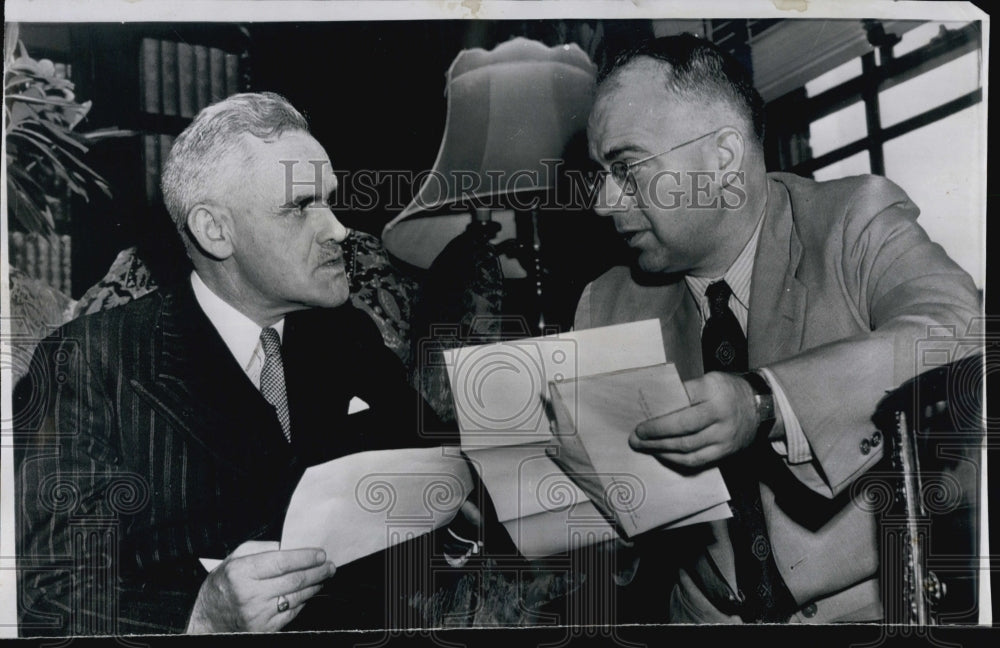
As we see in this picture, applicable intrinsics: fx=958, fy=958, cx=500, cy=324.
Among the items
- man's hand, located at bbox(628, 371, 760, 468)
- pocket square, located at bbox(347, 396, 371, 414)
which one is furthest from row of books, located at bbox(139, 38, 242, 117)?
man's hand, located at bbox(628, 371, 760, 468)

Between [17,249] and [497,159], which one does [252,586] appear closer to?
[17,249]

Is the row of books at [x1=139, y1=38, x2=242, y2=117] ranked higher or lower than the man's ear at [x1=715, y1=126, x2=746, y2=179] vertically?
higher

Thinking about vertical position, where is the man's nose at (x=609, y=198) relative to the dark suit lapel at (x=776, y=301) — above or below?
above

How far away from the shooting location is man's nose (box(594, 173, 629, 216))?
1955mm

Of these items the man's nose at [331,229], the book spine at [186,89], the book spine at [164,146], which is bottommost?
the man's nose at [331,229]

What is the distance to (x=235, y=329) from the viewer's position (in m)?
1.95

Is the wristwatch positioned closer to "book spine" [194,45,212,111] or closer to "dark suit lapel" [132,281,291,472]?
"dark suit lapel" [132,281,291,472]

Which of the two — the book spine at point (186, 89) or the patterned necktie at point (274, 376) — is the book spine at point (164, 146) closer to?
the book spine at point (186, 89)

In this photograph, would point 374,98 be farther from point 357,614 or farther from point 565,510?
point 357,614

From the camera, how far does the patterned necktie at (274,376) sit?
1.95m

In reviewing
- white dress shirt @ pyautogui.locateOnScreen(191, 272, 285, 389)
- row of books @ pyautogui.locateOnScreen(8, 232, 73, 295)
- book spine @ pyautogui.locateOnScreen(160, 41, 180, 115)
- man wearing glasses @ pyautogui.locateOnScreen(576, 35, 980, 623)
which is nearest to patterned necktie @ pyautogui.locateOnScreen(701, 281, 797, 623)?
man wearing glasses @ pyautogui.locateOnScreen(576, 35, 980, 623)

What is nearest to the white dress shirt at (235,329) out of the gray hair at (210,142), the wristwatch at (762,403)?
the gray hair at (210,142)

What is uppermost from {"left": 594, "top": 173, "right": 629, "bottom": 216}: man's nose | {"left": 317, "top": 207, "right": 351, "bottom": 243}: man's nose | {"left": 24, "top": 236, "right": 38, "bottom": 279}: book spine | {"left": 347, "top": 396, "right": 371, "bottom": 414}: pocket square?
{"left": 594, "top": 173, "right": 629, "bottom": 216}: man's nose

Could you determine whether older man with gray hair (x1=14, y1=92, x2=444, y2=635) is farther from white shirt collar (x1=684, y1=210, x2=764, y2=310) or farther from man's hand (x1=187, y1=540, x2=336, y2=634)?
white shirt collar (x1=684, y1=210, x2=764, y2=310)
